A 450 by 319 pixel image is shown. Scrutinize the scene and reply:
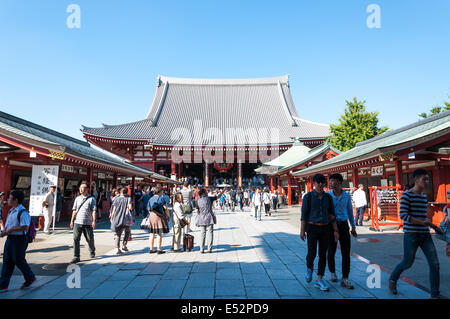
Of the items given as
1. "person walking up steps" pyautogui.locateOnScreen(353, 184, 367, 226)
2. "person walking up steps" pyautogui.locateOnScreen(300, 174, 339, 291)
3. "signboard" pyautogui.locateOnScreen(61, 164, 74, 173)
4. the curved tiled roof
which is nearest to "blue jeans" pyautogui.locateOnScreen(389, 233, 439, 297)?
"person walking up steps" pyautogui.locateOnScreen(300, 174, 339, 291)

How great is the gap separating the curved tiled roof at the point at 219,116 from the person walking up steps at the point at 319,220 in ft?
68.6

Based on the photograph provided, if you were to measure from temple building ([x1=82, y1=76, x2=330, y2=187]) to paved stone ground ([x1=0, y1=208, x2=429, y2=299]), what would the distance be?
18527 millimetres

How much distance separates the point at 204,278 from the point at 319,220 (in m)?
2.18

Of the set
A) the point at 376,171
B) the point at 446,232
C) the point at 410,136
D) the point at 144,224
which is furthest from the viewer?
the point at 376,171

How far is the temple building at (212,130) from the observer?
24.9m

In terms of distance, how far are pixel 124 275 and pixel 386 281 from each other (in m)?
4.51

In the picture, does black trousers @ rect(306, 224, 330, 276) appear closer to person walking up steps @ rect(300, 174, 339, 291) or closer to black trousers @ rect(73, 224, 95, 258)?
person walking up steps @ rect(300, 174, 339, 291)

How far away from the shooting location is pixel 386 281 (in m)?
4.51

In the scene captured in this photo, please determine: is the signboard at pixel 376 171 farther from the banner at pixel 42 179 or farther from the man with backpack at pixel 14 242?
the banner at pixel 42 179

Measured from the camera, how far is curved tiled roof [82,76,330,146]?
84.5ft

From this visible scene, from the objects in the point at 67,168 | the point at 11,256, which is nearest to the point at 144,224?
the point at 11,256

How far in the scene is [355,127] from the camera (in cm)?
2600

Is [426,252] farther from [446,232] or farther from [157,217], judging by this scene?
[157,217]

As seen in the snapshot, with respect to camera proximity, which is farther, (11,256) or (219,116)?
(219,116)
